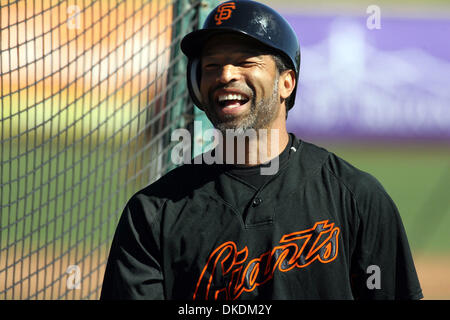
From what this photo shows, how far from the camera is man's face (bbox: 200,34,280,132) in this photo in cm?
204

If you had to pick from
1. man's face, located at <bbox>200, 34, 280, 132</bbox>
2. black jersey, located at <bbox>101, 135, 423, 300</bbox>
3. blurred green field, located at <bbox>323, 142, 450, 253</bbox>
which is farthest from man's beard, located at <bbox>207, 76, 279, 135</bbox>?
blurred green field, located at <bbox>323, 142, 450, 253</bbox>

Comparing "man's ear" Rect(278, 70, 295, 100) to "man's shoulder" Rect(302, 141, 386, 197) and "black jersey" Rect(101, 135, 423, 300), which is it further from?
"black jersey" Rect(101, 135, 423, 300)

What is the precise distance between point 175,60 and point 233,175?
5.51ft

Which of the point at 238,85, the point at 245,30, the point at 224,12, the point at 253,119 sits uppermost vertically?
the point at 224,12

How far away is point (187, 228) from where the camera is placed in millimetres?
1981

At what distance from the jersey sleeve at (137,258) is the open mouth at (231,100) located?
16.8 inches

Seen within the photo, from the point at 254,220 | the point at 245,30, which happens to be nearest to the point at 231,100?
the point at 245,30

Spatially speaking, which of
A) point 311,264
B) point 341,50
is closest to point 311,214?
point 311,264

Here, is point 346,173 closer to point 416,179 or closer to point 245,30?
point 245,30

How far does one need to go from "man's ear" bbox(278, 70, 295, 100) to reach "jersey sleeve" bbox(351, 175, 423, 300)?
1.54ft

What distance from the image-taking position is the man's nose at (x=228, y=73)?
2016 mm

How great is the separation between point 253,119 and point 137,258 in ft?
2.04

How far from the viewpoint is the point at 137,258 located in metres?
1.97

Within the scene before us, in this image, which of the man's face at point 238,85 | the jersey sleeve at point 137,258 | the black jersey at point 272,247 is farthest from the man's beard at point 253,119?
the jersey sleeve at point 137,258
